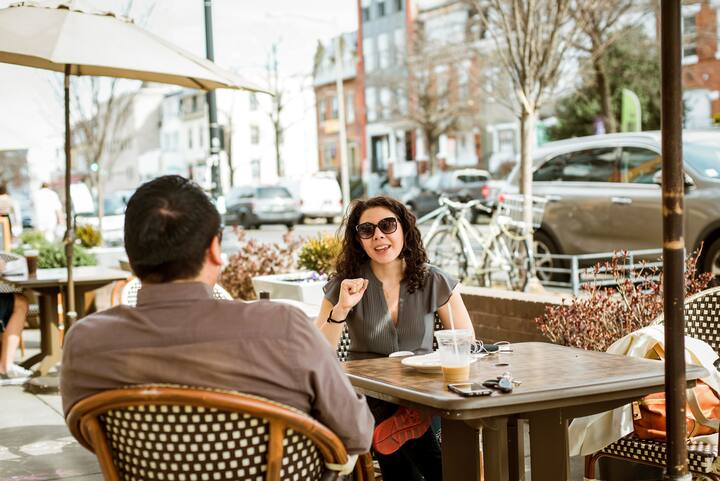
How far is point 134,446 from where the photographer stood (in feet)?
8.42

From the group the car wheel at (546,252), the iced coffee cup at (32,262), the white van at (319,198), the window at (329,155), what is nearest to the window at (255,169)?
the window at (329,155)

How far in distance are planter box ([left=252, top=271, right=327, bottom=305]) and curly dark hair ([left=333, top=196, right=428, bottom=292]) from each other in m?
3.19

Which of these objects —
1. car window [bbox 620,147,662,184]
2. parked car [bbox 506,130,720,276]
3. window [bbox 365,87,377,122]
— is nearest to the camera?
parked car [bbox 506,130,720,276]

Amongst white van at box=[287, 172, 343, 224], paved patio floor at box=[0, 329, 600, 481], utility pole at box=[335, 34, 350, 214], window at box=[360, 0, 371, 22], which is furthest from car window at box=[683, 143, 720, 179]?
window at box=[360, 0, 371, 22]

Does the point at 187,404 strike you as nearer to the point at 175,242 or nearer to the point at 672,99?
the point at 175,242

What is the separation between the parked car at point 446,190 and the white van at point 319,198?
268 cm

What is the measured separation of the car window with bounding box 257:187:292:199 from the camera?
114ft

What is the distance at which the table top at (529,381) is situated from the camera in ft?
10.1

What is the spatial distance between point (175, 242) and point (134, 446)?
52cm

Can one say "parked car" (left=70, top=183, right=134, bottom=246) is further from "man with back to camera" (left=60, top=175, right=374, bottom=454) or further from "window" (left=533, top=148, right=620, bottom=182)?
"man with back to camera" (left=60, top=175, right=374, bottom=454)

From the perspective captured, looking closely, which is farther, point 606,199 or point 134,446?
point 606,199

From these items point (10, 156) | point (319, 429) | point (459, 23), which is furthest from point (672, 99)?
point (10, 156)

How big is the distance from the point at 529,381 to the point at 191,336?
4.11 ft

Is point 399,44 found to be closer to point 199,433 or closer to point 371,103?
point 371,103
